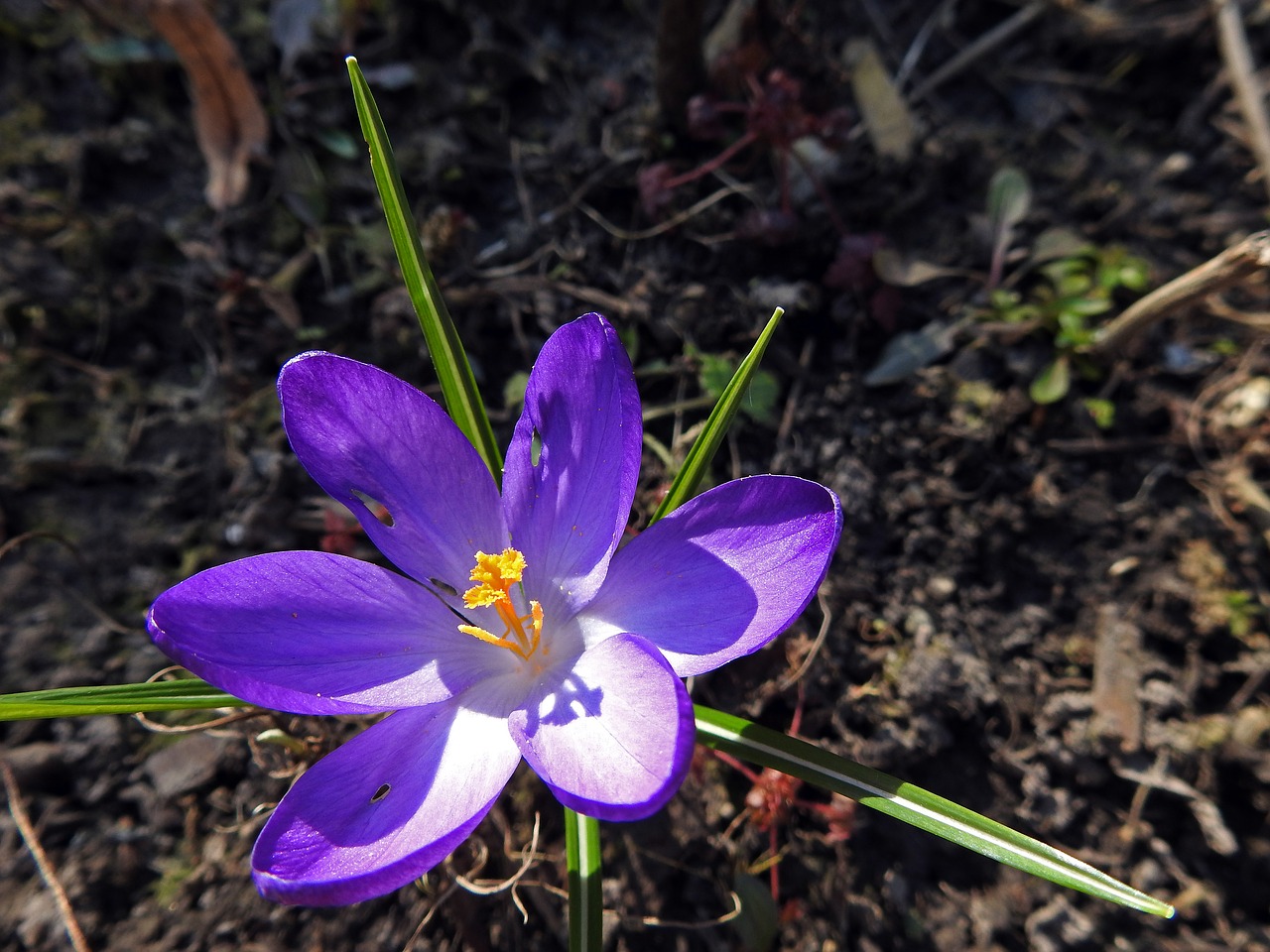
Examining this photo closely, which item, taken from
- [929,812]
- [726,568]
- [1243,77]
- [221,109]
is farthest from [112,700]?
[1243,77]

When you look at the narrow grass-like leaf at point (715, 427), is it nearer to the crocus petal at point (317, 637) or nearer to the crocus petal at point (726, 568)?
the crocus petal at point (726, 568)

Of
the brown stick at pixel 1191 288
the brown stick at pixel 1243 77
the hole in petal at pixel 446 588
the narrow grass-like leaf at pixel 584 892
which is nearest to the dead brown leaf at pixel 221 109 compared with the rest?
the hole in petal at pixel 446 588

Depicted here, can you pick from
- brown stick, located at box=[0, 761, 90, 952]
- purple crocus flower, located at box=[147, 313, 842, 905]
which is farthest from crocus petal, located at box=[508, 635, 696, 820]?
brown stick, located at box=[0, 761, 90, 952]

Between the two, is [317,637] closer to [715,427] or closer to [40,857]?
[715,427]

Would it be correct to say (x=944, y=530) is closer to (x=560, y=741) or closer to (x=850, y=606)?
(x=850, y=606)

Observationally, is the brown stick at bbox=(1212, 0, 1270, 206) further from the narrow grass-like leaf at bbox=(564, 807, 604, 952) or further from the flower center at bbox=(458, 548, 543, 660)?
the narrow grass-like leaf at bbox=(564, 807, 604, 952)

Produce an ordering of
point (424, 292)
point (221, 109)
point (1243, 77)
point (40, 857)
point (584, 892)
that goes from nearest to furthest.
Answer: point (584, 892)
point (424, 292)
point (40, 857)
point (221, 109)
point (1243, 77)
